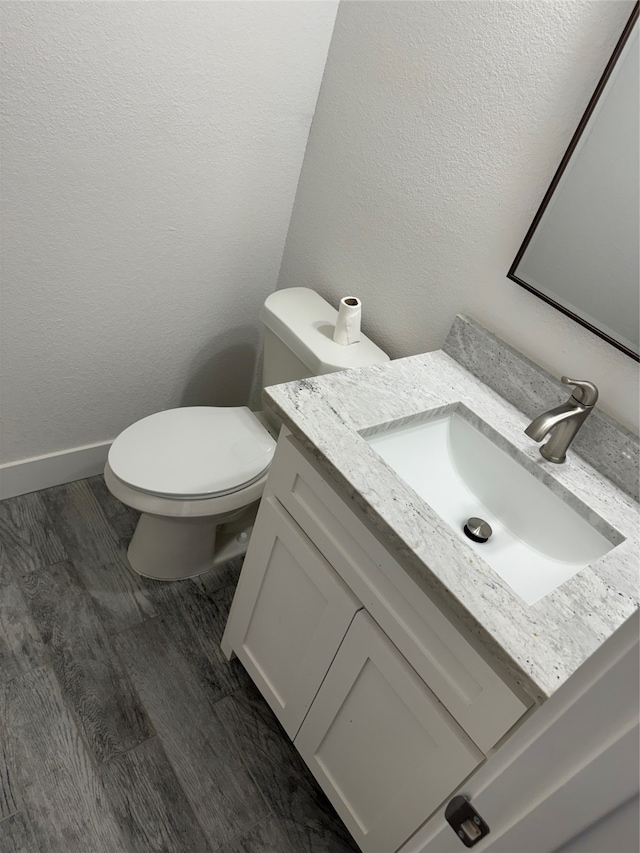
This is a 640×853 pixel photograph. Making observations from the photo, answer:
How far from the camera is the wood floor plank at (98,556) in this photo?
172cm

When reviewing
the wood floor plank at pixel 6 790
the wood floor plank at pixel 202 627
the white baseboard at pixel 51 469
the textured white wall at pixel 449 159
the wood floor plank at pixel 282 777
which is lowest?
the wood floor plank at pixel 6 790

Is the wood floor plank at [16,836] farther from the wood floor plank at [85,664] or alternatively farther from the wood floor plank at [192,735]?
the wood floor plank at [192,735]

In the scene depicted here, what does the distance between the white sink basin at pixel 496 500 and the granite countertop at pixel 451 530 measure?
0.10ft

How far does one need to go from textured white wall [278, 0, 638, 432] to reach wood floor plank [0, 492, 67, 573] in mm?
1071

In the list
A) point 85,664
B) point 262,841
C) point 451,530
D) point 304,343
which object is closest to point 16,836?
point 85,664

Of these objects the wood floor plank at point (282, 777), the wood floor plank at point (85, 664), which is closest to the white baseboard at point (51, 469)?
the wood floor plank at point (85, 664)

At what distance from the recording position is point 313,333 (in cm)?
163

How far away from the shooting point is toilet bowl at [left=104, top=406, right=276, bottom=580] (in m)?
1.55

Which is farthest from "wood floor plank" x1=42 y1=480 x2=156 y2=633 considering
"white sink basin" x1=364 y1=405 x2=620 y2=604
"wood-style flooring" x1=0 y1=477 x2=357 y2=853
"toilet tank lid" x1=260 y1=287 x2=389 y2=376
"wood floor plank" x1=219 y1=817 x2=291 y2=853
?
"white sink basin" x1=364 y1=405 x2=620 y2=604

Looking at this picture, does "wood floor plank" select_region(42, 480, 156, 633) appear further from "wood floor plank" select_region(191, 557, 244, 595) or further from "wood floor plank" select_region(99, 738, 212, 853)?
"wood floor plank" select_region(99, 738, 212, 853)

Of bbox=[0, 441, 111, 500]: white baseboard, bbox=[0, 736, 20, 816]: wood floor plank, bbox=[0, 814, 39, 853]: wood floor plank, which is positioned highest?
bbox=[0, 441, 111, 500]: white baseboard

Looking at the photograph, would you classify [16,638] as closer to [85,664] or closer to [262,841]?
[85,664]

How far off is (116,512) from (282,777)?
2.99ft

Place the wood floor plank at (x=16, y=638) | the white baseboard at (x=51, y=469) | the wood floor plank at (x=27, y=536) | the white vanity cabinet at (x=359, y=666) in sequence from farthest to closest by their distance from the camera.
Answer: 1. the white baseboard at (x=51, y=469)
2. the wood floor plank at (x=27, y=536)
3. the wood floor plank at (x=16, y=638)
4. the white vanity cabinet at (x=359, y=666)
